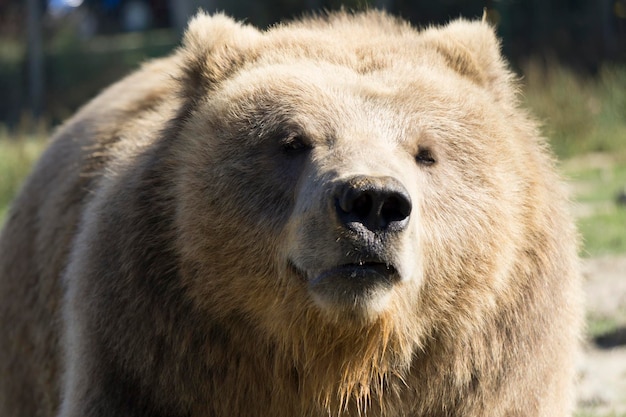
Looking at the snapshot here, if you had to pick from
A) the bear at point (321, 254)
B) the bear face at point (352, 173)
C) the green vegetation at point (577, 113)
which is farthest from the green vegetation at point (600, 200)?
the bear face at point (352, 173)

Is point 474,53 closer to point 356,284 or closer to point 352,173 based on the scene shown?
point 352,173

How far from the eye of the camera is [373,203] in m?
3.23

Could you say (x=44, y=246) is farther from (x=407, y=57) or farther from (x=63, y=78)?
(x=63, y=78)

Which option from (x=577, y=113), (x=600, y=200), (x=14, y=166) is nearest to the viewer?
(x=600, y=200)

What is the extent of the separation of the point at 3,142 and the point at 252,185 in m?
12.1

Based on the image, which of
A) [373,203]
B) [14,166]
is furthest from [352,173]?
[14,166]

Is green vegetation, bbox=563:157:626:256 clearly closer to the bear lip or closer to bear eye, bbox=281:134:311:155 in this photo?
bear eye, bbox=281:134:311:155

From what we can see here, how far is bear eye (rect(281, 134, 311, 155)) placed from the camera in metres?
3.76

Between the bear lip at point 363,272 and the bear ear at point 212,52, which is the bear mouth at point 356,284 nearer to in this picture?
the bear lip at point 363,272

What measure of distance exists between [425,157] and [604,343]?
3.95 metres

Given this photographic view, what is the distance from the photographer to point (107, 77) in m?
25.4

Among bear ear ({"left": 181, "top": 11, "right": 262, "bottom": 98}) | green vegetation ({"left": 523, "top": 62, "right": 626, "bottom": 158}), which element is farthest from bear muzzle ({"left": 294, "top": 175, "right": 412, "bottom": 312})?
green vegetation ({"left": 523, "top": 62, "right": 626, "bottom": 158})

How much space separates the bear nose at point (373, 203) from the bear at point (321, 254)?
1.6 inches

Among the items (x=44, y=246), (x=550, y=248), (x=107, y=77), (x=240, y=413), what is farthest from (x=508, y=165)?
(x=107, y=77)
